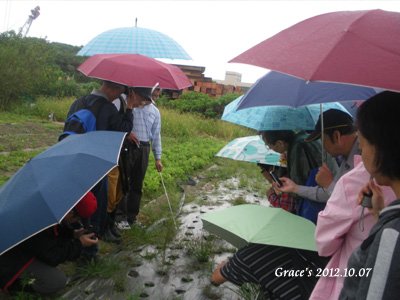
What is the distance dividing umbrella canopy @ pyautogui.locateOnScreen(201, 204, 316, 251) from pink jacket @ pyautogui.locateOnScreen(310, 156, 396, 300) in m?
0.42

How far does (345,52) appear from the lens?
5.16 ft

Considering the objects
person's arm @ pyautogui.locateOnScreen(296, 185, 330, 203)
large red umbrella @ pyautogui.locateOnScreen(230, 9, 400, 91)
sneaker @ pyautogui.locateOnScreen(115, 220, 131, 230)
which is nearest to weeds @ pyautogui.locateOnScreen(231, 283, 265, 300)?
person's arm @ pyautogui.locateOnScreen(296, 185, 330, 203)

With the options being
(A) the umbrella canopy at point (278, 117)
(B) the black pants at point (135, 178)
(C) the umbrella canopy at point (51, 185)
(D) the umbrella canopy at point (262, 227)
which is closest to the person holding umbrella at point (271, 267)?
(D) the umbrella canopy at point (262, 227)

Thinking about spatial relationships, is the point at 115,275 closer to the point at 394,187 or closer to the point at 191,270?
the point at 191,270

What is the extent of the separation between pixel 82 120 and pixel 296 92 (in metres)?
1.84

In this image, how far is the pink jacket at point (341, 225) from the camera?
172cm

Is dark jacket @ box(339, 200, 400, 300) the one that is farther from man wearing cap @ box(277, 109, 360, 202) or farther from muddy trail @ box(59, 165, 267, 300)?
muddy trail @ box(59, 165, 267, 300)

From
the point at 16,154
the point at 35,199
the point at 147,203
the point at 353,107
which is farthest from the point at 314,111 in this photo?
the point at 16,154

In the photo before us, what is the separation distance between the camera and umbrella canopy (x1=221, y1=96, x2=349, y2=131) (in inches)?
133

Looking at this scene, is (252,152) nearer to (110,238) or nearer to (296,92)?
(296,92)

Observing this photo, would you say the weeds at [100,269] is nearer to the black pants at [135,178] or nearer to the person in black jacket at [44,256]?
the person in black jacket at [44,256]

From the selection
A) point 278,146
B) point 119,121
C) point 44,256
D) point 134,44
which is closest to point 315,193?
point 278,146

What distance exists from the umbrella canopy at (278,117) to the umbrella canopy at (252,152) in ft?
0.83

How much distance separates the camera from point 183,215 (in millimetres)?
5438
